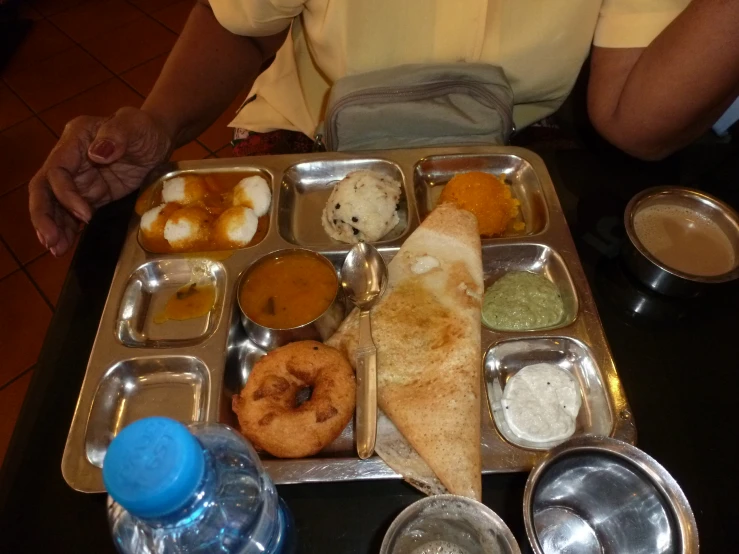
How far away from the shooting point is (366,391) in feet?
4.19

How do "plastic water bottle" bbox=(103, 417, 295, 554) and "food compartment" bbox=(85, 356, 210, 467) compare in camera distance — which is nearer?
"plastic water bottle" bbox=(103, 417, 295, 554)

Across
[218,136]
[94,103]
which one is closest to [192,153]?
[218,136]

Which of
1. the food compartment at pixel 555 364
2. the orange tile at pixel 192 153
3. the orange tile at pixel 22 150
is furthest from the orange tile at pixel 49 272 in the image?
the food compartment at pixel 555 364

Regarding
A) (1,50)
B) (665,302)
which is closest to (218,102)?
(665,302)

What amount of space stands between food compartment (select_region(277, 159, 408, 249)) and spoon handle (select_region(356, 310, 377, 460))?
1.57ft

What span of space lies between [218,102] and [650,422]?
1.86m

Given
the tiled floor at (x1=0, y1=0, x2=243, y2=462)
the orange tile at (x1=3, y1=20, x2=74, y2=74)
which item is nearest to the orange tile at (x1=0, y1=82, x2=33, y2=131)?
the tiled floor at (x1=0, y1=0, x2=243, y2=462)

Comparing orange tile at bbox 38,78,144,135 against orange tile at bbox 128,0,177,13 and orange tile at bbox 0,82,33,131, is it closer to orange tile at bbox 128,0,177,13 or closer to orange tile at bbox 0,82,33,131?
orange tile at bbox 0,82,33,131

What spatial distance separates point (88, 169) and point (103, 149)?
19cm

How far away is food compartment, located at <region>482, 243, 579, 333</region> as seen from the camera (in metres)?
1.59

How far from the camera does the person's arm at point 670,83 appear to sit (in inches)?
58.6

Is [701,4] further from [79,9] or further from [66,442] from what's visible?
[79,9]

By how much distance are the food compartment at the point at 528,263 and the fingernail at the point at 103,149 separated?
3.96ft

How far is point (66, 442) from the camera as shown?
1.28 meters
